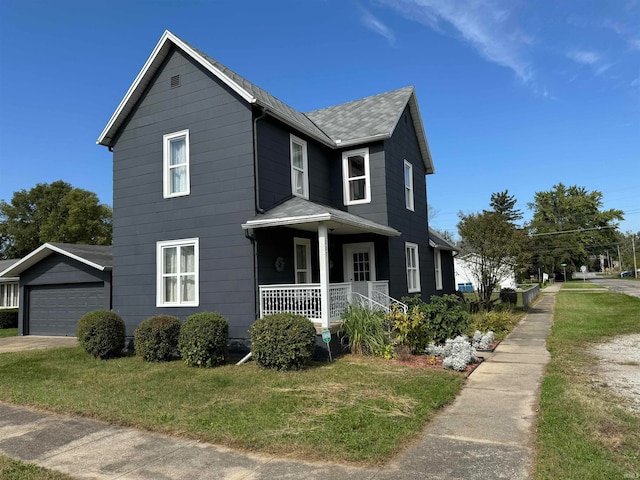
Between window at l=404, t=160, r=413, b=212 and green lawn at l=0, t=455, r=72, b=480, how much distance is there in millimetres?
12812

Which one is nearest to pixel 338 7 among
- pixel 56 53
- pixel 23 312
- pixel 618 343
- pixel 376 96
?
pixel 376 96

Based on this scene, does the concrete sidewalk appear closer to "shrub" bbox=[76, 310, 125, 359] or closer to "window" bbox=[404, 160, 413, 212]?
→ "shrub" bbox=[76, 310, 125, 359]

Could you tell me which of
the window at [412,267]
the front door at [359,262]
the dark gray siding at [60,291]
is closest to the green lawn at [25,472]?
the front door at [359,262]

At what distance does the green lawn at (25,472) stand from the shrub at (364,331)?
6602mm

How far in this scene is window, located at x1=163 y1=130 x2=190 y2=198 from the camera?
11719 millimetres

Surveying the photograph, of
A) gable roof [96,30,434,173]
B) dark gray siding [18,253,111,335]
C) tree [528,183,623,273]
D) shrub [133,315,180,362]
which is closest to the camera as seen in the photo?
shrub [133,315,180,362]

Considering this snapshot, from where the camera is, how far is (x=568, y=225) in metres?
75.5

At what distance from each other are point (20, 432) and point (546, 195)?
87.1 meters

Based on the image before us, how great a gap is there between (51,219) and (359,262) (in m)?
39.5

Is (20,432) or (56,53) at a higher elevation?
(56,53)

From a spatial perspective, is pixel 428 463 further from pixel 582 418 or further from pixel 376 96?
pixel 376 96

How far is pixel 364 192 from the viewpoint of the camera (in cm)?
1385

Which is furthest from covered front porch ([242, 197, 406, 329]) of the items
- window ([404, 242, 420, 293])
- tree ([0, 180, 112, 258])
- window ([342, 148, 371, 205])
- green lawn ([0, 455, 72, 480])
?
tree ([0, 180, 112, 258])

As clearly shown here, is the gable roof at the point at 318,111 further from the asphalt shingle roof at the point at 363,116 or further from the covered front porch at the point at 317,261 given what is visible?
the covered front porch at the point at 317,261
